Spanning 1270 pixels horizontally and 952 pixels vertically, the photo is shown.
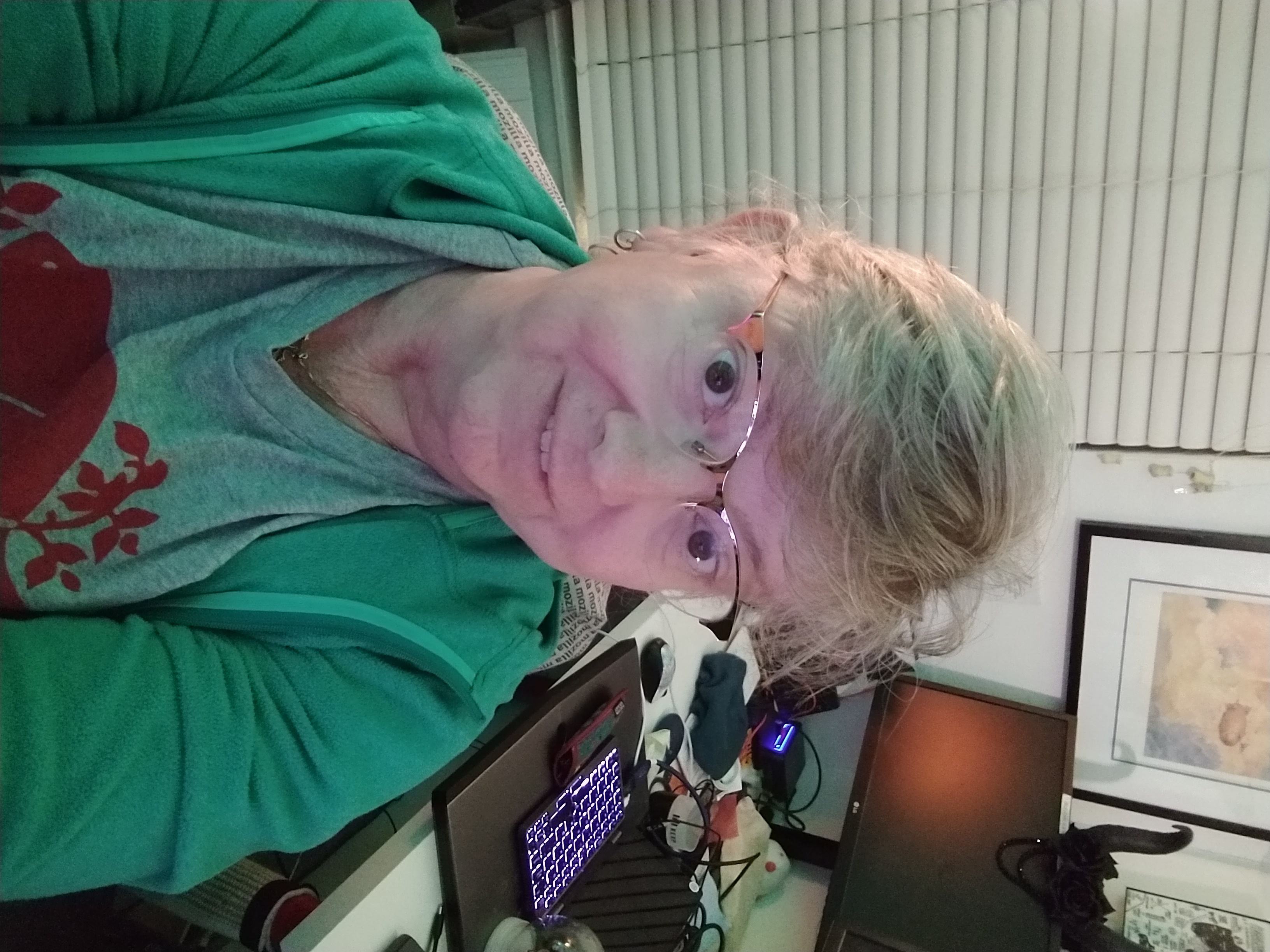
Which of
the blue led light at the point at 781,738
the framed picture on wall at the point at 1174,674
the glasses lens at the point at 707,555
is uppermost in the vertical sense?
the glasses lens at the point at 707,555

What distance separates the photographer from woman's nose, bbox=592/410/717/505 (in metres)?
0.74

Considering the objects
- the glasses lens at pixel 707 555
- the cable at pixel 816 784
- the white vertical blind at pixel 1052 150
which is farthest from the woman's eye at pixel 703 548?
the cable at pixel 816 784

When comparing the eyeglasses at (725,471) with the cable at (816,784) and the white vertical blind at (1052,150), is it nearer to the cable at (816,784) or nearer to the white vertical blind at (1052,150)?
the white vertical blind at (1052,150)

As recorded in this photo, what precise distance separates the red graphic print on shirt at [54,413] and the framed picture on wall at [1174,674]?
6.00 feet

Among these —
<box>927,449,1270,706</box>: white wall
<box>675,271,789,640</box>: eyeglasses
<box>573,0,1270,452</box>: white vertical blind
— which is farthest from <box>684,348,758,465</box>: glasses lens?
<box>927,449,1270,706</box>: white wall

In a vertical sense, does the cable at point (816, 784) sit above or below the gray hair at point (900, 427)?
below

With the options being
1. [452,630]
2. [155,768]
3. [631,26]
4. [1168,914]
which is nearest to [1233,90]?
[631,26]

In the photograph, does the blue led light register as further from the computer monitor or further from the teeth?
the teeth

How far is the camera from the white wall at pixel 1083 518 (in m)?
1.73

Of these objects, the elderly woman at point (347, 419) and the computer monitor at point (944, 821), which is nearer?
the elderly woman at point (347, 419)

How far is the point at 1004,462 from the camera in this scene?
0.76 meters

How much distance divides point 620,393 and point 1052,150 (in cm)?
140

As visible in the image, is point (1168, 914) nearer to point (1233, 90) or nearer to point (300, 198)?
point (1233, 90)

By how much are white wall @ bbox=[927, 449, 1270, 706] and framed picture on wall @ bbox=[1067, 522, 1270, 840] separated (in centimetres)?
4
